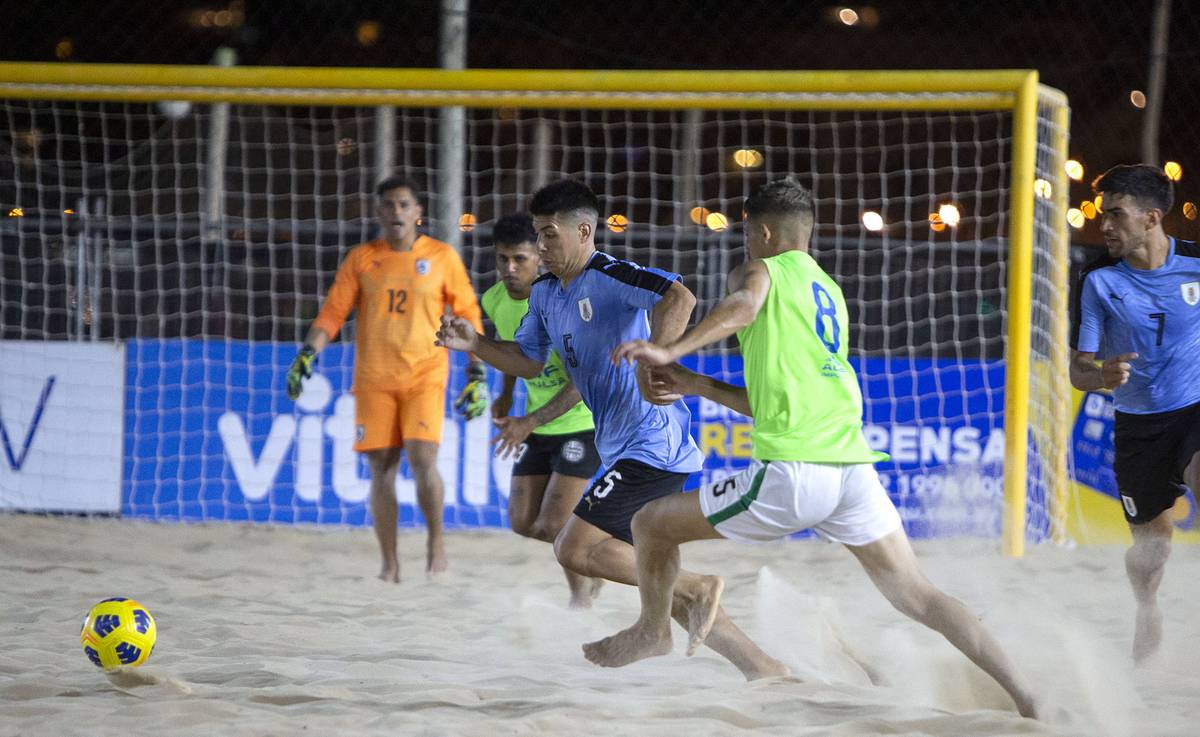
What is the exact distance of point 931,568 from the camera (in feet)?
24.6

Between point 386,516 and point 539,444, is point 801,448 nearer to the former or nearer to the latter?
point 539,444

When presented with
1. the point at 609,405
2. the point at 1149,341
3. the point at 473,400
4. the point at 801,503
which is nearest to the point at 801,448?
the point at 801,503

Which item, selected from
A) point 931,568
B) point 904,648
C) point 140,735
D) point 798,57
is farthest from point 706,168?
point 140,735

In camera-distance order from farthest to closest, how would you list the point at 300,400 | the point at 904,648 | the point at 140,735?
the point at 300,400 → the point at 904,648 → the point at 140,735

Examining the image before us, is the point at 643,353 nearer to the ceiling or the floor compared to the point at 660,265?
nearer to the floor

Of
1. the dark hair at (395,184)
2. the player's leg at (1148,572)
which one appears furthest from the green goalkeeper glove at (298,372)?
the player's leg at (1148,572)

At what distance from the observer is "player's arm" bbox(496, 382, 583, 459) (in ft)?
16.2

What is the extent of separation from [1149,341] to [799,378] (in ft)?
6.39

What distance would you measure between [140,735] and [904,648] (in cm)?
284

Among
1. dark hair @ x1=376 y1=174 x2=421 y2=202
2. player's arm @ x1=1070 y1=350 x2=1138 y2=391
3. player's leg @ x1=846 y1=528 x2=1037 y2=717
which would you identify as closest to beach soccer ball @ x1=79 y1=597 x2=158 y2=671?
player's leg @ x1=846 y1=528 x2=1037 y2=717

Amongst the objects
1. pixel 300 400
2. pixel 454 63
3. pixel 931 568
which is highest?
pixel 454 63

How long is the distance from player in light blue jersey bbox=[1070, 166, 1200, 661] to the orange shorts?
135 inches

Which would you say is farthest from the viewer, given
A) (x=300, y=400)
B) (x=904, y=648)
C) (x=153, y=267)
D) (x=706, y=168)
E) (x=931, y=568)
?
(x=706, y=168)

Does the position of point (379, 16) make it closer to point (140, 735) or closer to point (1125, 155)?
point (1125, 155)
